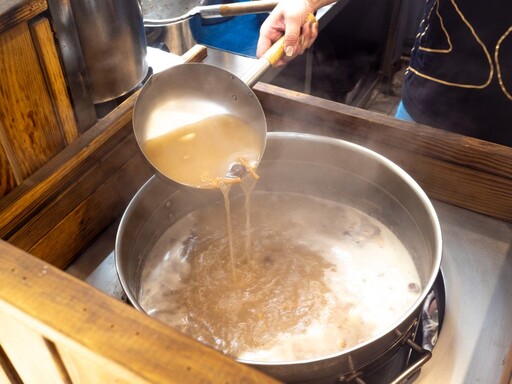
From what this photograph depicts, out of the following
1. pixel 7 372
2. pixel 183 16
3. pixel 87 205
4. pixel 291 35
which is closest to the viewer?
pixel 7 372

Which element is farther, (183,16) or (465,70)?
(183,16)

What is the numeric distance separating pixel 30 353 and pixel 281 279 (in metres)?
0.62

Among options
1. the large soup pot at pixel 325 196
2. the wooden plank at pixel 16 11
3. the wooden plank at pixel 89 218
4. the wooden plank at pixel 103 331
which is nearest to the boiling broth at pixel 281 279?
the large soup pot at pixel 325 196

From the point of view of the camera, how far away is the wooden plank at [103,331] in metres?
0.53

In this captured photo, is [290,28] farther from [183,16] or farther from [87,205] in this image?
[183,16]

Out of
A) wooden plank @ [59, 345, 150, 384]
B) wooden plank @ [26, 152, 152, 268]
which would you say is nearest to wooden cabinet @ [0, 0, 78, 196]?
wooden plank @ [26, 152, 152, 268]

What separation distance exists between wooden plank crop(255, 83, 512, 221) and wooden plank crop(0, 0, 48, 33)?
589 millimetres

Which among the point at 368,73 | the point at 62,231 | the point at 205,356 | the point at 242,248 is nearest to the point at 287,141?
the point at 242,248

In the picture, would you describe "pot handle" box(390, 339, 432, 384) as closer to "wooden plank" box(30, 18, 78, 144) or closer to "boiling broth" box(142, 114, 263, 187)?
"boiling broth" box(142, 114, 263, 187)

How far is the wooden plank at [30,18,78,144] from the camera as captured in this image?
0.94m

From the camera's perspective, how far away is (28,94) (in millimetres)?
958

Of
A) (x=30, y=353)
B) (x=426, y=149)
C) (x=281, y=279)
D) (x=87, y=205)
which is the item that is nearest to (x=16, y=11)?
(x=87, y=205)

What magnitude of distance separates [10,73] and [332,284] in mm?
799

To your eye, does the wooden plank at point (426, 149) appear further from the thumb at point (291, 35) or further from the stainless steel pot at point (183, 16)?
the stainless steel pot at point (183, 16)
